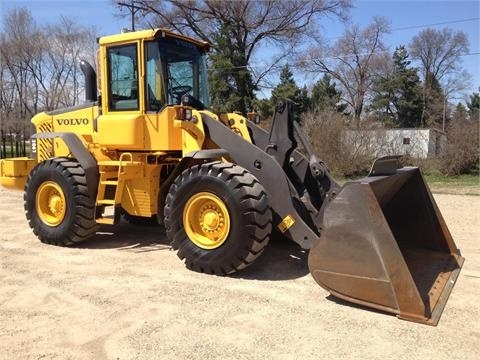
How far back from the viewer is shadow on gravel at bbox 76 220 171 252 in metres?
6.57

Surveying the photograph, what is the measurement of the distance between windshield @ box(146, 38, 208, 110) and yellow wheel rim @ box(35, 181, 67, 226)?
1836 mm

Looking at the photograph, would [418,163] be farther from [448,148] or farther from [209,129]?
[209,129]

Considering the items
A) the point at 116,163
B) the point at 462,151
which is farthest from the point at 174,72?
the point at 462,151

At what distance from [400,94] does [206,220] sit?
41.5 m

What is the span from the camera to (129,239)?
7066 mm

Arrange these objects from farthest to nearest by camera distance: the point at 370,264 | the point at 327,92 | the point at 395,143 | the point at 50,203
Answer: the point at 327,92 → the point at 395,143 → the point at 50,203 → the point at 370,264

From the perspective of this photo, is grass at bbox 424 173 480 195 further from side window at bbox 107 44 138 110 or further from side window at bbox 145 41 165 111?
side window at bbox 107 44 138 110

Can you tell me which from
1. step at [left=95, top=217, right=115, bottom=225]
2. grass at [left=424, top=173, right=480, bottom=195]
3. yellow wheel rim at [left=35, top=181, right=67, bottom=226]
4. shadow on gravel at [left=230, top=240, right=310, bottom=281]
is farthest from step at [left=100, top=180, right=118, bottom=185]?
grass at [left=424, top=173, right=480, bottom=195]

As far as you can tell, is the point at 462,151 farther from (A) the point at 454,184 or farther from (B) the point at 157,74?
(B) the point at 157,74

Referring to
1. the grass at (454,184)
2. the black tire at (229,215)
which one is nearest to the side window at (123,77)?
the black tire at (229,215)

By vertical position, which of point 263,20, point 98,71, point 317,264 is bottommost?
point 317,264

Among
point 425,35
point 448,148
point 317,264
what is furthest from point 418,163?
point 425,35

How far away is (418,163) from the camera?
16938 mm

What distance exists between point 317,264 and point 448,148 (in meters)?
14.0
